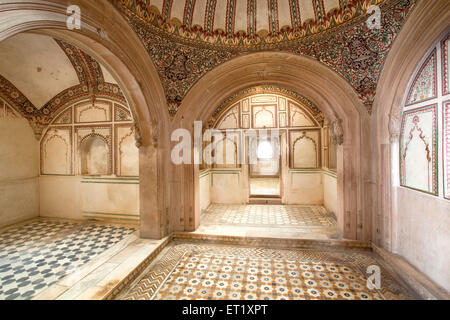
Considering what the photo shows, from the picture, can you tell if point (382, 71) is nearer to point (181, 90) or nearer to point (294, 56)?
point (294, 56)

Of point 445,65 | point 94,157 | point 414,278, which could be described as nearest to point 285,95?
point 445,65

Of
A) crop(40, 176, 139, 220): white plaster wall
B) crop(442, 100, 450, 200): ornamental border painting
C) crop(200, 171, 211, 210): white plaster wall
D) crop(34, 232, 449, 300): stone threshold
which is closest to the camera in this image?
crop(442, 100, 450, 200): ornamental border painting

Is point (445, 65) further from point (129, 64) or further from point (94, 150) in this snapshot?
point (94, 150)

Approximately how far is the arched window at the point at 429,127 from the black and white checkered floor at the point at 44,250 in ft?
17.0

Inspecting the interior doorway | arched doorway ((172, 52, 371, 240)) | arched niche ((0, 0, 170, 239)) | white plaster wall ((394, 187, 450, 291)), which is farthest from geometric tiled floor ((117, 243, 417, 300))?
the interior doorway

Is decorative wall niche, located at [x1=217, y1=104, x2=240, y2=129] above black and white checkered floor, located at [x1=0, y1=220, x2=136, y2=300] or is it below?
above

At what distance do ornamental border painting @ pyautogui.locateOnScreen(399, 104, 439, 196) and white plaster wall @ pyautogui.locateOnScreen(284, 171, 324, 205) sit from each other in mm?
3480

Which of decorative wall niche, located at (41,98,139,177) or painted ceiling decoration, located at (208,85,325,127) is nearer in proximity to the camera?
decorative wall niche, located at (41,98,139,177)

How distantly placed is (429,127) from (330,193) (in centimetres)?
358

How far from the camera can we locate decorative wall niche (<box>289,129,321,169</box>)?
22.0ft

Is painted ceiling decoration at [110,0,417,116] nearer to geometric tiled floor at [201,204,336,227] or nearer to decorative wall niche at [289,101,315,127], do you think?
geometric tiled floor at [201,204,336,227]

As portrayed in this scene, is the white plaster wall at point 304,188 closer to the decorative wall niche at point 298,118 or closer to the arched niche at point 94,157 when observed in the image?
the decorative wall niche at point 298,118

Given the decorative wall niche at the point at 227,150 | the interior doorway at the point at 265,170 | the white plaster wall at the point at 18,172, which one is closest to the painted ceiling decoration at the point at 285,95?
the decorative wall niche at the point at 227,150
